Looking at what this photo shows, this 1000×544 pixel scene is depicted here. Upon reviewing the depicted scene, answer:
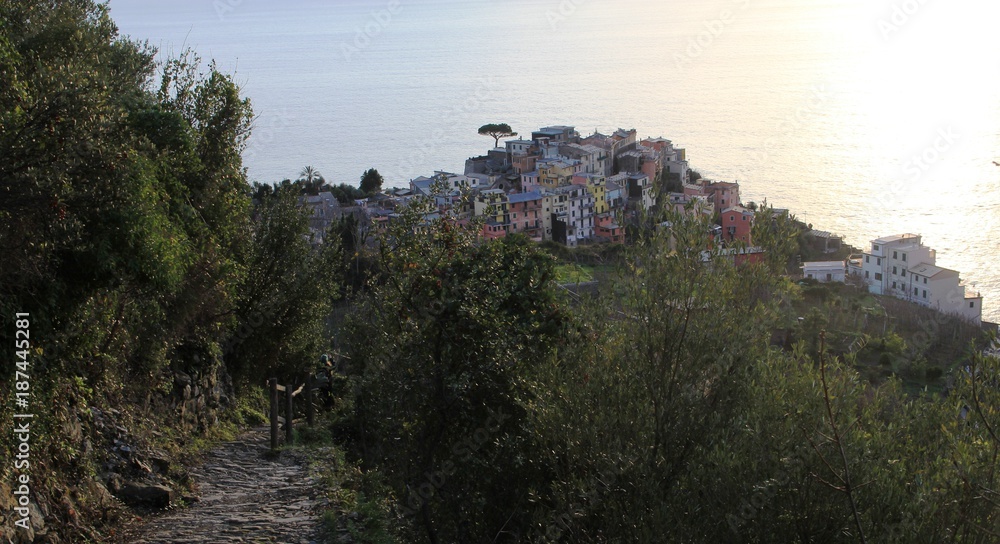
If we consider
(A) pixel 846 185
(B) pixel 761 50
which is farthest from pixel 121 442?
(B) pixel 761 50

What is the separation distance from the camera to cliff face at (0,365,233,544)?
5688mm

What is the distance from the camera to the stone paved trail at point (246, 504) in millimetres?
6359

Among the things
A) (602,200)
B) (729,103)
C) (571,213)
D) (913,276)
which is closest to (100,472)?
(913,276)

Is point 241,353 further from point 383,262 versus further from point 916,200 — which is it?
point 916,200

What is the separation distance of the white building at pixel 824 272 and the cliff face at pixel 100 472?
31909 millimetres

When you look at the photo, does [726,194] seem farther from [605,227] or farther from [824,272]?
[824,272]

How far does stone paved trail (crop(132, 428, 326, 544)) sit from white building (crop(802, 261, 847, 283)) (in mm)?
31417

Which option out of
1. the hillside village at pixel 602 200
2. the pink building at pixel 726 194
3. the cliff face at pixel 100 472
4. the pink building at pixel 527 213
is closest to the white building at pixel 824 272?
the hillside village at pixel 602 200

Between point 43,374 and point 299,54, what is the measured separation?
109969 mm

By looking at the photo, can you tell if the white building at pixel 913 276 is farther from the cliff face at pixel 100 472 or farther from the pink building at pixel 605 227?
the cliff face at pixel 100 472

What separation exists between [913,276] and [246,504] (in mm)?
31718

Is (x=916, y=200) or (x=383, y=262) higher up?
(x=916, y=200)

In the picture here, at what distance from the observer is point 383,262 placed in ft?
21.9

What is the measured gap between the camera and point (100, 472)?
22.4 feet
